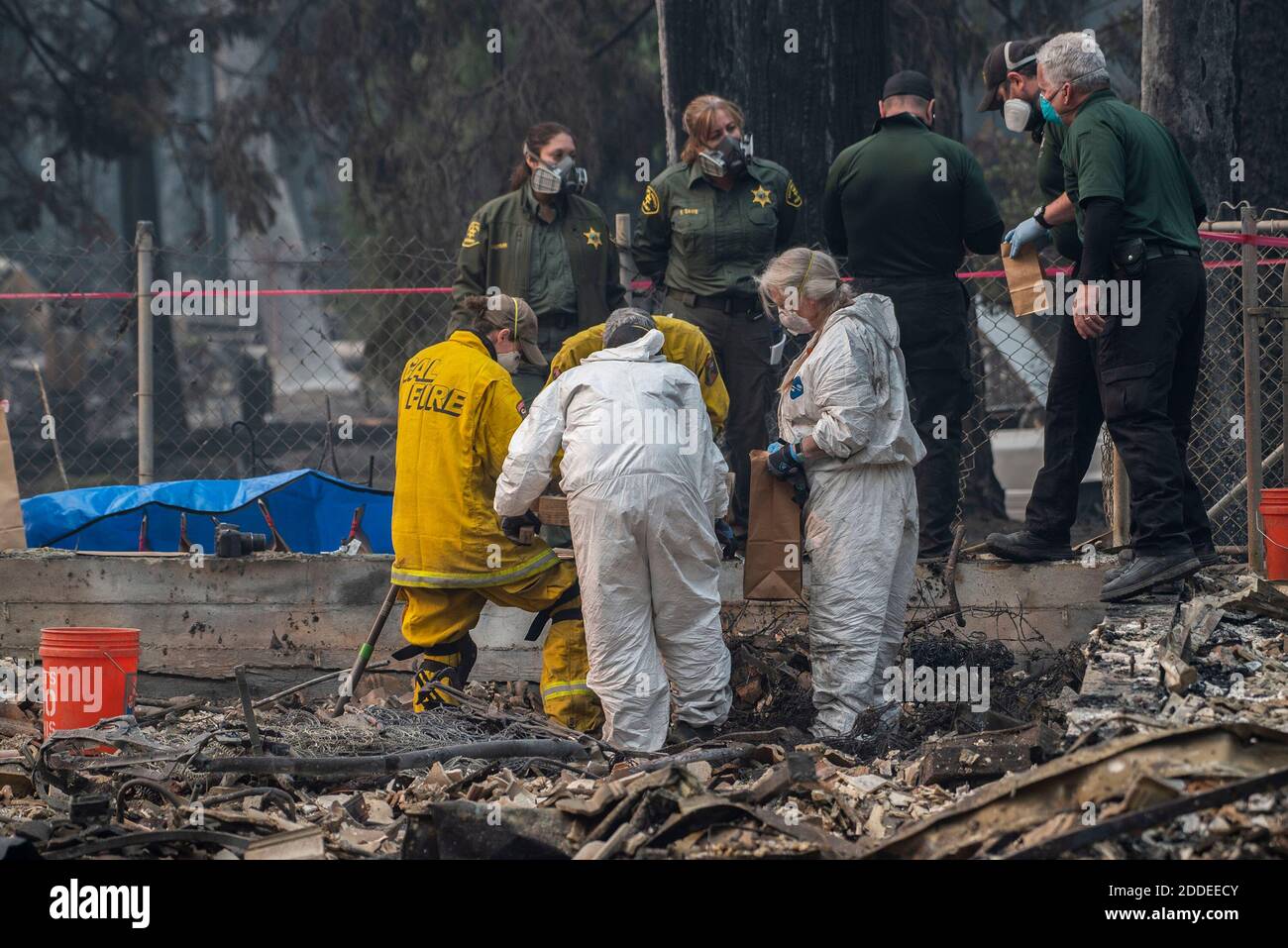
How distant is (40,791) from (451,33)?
11.2m

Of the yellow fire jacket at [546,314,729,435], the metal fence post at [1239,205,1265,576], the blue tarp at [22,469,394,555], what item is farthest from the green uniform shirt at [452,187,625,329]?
the metal fence post at [1239,205,1265,576]

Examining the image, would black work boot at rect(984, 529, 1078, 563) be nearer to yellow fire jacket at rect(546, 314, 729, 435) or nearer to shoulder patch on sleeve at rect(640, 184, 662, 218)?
yellow fire jacket at rect(546, 314, 729, 435)

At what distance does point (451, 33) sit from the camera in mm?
15984

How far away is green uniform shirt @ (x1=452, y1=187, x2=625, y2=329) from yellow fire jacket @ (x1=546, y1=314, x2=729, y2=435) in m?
0.70

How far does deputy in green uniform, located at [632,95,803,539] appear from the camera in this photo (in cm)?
766

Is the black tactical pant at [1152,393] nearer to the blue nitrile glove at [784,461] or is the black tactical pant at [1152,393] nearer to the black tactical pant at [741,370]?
the blue nitrile glove at [784,461]

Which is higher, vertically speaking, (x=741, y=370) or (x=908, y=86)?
(x=908, y=86)

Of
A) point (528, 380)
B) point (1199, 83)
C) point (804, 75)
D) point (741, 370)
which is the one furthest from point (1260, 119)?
point (528, 380)

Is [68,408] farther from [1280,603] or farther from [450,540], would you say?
[1280,603]

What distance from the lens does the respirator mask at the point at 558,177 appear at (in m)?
7.88

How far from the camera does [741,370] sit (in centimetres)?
776

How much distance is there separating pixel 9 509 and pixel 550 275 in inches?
107

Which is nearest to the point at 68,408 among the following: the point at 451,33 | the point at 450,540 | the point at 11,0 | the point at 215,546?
the point at 11,0

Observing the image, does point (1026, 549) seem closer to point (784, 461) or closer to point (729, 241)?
point (784, 461)
